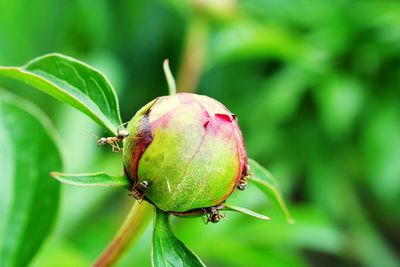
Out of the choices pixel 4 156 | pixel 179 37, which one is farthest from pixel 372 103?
pixel 4 156

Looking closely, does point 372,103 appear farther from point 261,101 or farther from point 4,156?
point 4,156

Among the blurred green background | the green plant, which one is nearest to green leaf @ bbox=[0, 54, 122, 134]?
the green plant

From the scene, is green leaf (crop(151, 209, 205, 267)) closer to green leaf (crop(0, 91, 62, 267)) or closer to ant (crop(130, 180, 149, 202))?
ant (crop(130, 180, 149, 202))

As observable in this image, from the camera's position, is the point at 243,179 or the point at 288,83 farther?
the point at 288,83

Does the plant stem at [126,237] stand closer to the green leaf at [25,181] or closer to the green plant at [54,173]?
the green plant at [54,173]

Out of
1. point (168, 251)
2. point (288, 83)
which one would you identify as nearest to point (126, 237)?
point (168, 251)

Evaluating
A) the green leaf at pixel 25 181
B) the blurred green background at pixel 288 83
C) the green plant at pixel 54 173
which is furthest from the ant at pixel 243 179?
the blurred green background at pixel 288 83

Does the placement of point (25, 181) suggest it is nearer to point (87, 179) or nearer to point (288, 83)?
point (87, 179)
